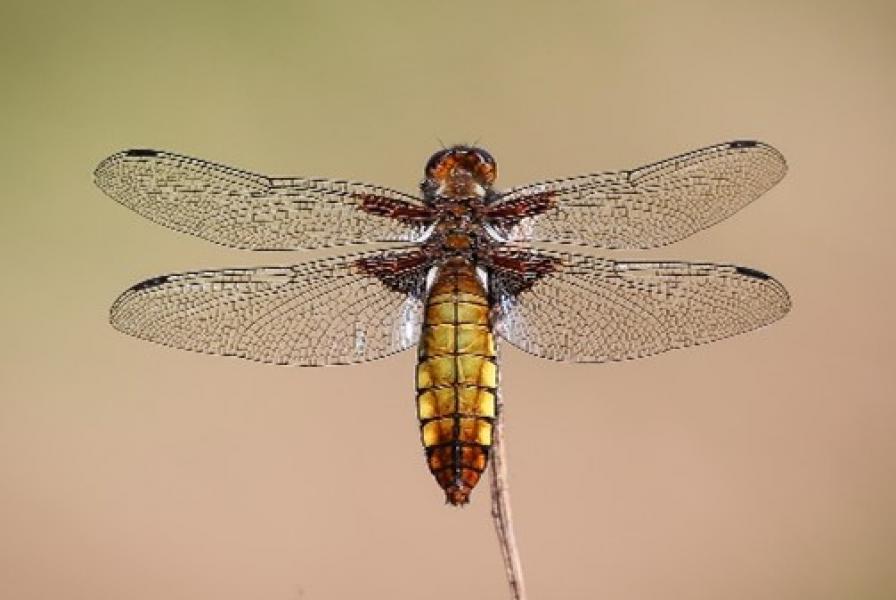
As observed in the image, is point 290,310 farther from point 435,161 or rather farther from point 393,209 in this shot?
point 435,161

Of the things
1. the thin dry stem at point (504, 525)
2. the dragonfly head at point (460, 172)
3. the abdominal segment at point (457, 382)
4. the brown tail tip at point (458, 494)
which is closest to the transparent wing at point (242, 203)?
the dragonfly head at point (460, 172)

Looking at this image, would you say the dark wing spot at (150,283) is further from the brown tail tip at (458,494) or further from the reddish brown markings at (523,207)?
the brown tail tip at (458,494)

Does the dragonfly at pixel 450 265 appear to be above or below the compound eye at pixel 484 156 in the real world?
below

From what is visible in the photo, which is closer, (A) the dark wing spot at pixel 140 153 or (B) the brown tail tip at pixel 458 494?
(B) the brown tail tip at pixel 458 494

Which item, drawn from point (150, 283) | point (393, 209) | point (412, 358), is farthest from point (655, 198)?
point (412, 358)

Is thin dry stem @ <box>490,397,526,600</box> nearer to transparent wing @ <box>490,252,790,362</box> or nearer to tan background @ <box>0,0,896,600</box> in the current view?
transparent wing @ <box>490,252,790,362</box>

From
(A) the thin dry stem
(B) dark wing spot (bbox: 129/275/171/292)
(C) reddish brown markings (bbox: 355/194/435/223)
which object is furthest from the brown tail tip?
(B) dark wing spot (bbox: 129/275/171/292)

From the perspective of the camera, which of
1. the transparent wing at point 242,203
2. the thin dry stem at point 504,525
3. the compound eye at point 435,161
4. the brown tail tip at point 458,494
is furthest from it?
the transparent wing at point 242,203
